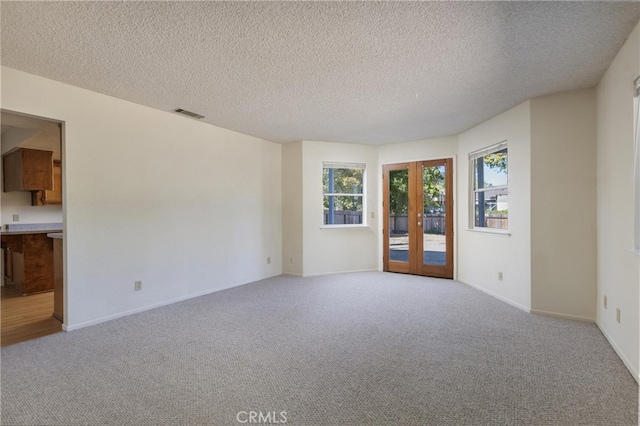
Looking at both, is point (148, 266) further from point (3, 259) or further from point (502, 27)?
point (502, 27)

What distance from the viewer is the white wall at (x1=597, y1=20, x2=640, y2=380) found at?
231 centimetres

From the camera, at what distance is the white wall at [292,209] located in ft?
18.6

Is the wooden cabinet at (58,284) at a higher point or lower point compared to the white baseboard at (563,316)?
higher

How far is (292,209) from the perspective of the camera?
577 cm

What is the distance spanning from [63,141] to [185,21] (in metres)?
2.03

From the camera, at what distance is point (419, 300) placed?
412cm

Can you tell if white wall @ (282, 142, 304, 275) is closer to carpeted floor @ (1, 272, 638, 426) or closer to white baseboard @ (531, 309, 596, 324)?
carpeted floor @ (1, 272, 638, 426)

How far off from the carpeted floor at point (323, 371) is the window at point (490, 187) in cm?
143

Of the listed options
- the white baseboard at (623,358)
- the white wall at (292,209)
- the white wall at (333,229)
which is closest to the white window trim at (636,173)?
the white baseboard at (623,358)

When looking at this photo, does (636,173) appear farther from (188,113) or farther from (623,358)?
(188,113)

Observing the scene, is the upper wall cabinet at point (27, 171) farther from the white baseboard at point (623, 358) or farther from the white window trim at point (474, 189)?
the white baseboard at point (623, 358)

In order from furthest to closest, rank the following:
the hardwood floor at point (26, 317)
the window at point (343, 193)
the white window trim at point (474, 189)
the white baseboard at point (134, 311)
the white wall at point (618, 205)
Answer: the window at point (343, 193) → the white window trim at point (474, 189) → the white baseboard at point (134, 311) → the hardwood floor at point (26, 317) → the white wall at point (618, 205)

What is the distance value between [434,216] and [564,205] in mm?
2231

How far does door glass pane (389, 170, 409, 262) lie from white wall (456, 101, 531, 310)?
1.10 meters
